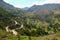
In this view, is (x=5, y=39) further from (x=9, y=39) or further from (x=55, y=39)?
(x=55, y=39)

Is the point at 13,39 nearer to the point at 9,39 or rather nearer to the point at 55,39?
the point at 9,39

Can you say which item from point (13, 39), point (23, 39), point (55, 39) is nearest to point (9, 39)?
point (13, 39)

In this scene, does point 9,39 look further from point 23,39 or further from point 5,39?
point 23,39

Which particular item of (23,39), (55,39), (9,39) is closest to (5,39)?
(9,39)

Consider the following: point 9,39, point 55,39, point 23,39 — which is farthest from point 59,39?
point 9,39

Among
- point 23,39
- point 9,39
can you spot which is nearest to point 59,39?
point 23,39

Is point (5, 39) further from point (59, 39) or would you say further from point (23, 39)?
point (59, 39)
